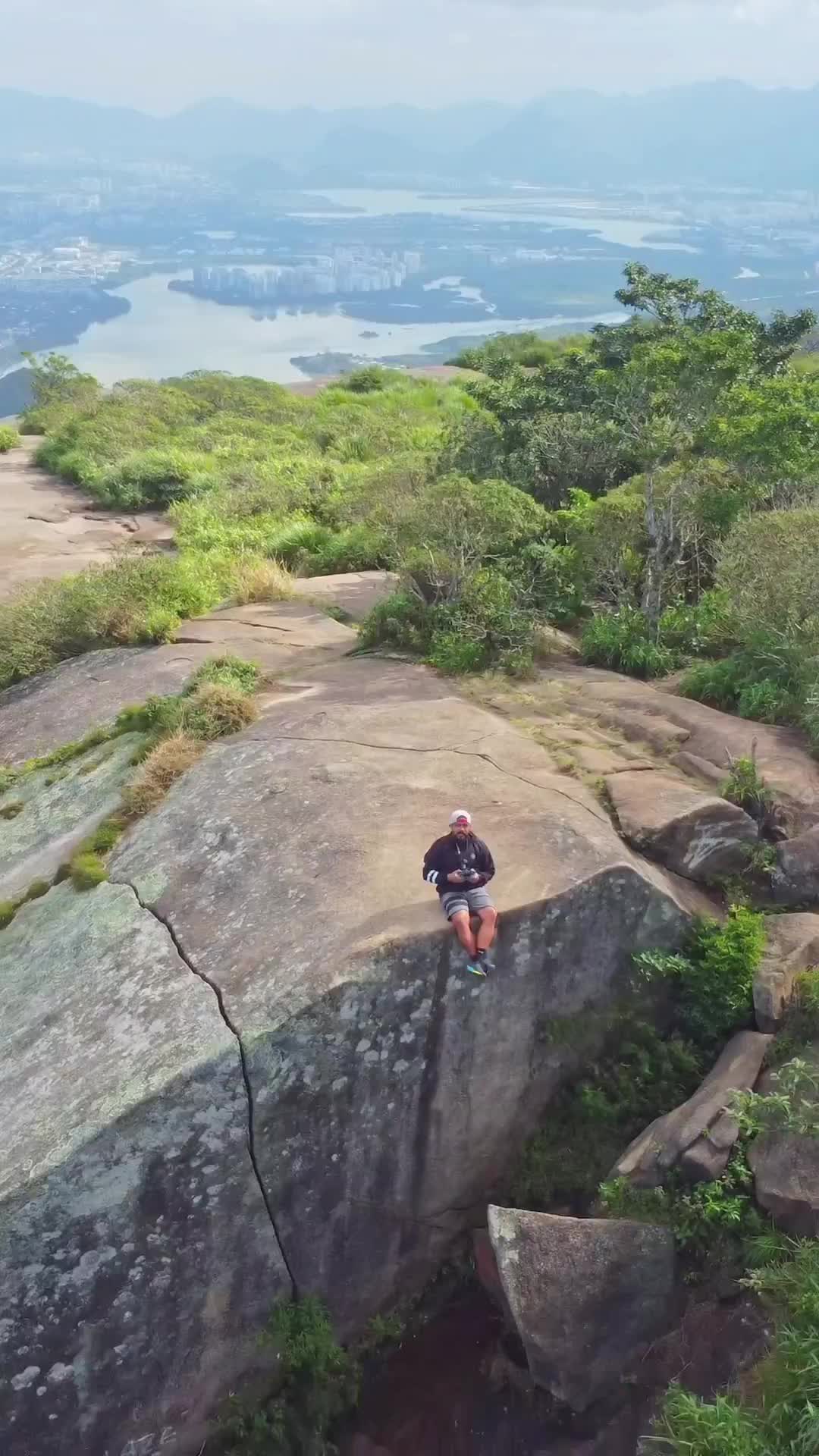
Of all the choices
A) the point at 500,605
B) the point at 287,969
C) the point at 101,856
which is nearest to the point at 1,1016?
the point at 101,856

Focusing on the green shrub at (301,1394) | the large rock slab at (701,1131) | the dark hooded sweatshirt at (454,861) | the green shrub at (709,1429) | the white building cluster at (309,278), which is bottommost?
the green shrub at (301,1394)

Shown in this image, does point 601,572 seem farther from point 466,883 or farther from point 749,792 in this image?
point 466,883

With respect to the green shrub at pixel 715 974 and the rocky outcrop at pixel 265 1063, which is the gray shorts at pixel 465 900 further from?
the green shrub at pixel 715 974

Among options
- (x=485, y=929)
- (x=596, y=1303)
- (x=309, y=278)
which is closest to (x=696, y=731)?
(x=485, y=929)

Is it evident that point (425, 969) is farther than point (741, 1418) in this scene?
Yes

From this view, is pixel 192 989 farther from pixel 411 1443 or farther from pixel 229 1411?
pixel 411 1443

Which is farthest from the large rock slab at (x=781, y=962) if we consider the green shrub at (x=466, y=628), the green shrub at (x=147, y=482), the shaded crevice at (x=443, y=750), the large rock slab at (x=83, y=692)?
the green shrub at (x=147, y=482)
